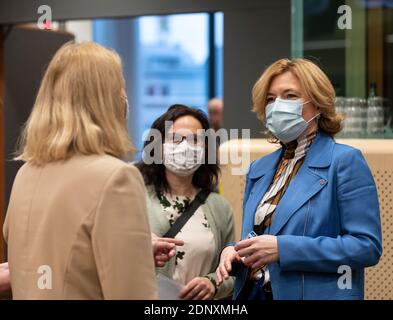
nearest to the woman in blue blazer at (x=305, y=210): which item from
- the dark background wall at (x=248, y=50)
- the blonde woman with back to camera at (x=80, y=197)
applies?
the blonde woman with back to camera at (x=80, y=197)

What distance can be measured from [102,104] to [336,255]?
0.92m

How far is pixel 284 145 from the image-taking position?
7.86ft

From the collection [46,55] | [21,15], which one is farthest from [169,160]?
[46,55]

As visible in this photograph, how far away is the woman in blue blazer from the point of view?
207 centimetres

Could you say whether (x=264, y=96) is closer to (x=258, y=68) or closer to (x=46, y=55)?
(x=258, y=68)

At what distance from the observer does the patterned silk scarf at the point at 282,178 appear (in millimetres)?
2248

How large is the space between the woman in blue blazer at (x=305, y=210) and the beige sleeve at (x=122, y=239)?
608 mm

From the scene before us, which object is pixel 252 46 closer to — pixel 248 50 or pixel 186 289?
pixel 248 50

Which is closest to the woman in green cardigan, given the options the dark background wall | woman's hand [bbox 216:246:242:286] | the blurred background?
woman's hand [bbox 216:246:242:286]

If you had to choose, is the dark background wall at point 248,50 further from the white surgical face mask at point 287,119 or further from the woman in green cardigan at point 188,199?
the white surgical face mask at point 287,119

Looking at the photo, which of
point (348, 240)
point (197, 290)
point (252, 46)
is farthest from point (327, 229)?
point (252, 46)

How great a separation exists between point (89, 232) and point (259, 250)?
2.36ft

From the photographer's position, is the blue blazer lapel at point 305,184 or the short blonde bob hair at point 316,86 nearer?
the blue blazer lapel at point 305,184

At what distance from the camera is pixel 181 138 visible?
292 centimetres
